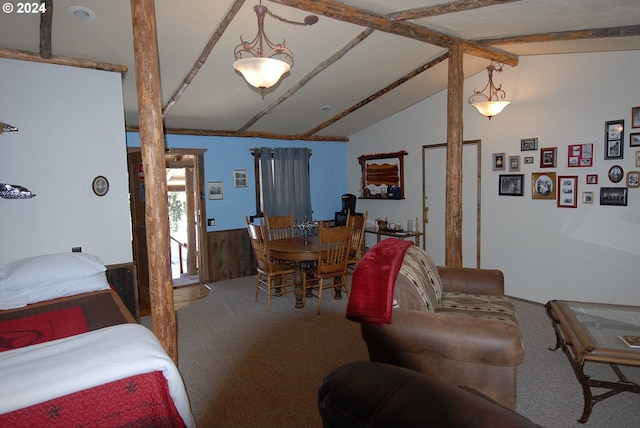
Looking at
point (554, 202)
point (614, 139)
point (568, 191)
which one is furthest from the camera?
point (554, 202)

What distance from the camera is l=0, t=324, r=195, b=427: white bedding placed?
4.59 feet

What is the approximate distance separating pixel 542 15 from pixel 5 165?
446 centimetres

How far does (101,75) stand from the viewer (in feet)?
Result: 11.3

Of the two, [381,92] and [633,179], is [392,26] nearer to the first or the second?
[381,92]

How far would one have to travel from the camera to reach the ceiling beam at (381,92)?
4.47 m

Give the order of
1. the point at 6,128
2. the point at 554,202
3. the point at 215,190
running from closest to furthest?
the point at 6,128, the point at 554,202, the point at 215,190

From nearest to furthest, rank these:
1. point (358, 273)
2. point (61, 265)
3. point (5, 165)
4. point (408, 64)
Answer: point (358, 273), point (61, 265), point (5, 165), point (408, 64)

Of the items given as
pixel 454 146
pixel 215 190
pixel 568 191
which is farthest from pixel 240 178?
pixel 568 191

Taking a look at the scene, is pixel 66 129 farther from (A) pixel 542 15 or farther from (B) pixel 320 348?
(A) pixel 542 15

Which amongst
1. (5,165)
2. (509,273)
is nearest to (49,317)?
(5,165)

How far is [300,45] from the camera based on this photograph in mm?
3682

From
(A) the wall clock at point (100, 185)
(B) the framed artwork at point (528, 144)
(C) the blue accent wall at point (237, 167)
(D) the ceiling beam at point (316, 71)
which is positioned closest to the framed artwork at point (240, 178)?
(C) the blue accent wall at point (237, 167)

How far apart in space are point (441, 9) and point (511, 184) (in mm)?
2499

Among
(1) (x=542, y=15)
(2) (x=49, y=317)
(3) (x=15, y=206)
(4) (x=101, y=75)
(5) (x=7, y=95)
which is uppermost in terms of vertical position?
(1) (x=542, y=15)
